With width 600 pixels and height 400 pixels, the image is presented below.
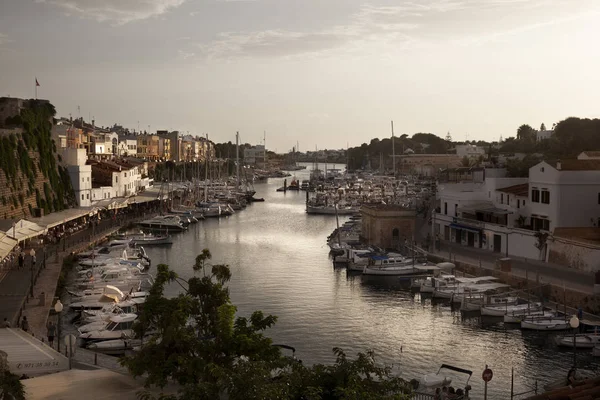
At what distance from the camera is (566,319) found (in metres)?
22.1

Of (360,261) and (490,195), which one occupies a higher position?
(490,195)

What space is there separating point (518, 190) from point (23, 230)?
2376 centimetres

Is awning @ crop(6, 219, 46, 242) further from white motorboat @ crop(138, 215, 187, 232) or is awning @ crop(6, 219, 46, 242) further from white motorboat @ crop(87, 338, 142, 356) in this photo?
white motorboat @ crop(138, 215, 187, 232)

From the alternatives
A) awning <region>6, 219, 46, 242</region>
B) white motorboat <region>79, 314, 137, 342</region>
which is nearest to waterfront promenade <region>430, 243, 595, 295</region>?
white motorboat <region>79, 314, 137, 342</region>

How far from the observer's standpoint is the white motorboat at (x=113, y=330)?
20578 millimetres

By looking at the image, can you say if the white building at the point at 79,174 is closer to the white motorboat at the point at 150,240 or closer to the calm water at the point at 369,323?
the white motorboat at the point at 150,240

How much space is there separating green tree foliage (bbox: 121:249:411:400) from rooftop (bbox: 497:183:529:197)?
2198cm

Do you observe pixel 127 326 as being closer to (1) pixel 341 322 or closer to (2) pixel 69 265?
(1) pixel 341 322

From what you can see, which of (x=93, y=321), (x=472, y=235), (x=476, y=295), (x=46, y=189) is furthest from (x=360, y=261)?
(x=46, y=189)

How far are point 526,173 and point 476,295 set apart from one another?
2076 centimetres

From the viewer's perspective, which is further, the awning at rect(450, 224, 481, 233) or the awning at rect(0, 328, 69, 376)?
the awning at rect(450, 224, 481, 233)

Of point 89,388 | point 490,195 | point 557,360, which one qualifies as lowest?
point 557,360

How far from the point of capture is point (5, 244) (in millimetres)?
27031

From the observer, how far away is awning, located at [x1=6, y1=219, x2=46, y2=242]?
30.0 meters
